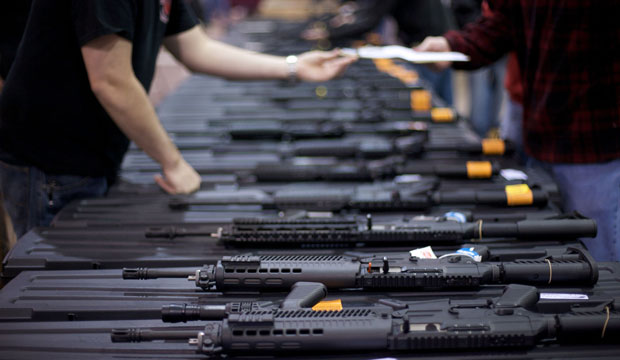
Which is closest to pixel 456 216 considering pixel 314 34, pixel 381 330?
pixel 381 330

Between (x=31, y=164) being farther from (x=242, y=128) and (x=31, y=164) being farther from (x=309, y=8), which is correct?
(x=309, y=8)

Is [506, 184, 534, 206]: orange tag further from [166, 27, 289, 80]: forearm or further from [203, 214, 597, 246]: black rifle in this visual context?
[166, 27, 289, 80]: forearm

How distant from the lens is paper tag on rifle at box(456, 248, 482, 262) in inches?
64.2

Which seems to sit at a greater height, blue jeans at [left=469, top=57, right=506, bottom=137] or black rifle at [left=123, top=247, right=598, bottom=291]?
blue jeans at [left=469, top=57, right=506, bottom=137]

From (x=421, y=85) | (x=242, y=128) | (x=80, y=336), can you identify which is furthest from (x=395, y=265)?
(x=421, y=85)

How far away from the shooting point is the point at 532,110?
7.30 ft

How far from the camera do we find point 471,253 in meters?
1.66

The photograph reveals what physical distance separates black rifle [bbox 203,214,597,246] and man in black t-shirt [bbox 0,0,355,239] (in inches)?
22.5

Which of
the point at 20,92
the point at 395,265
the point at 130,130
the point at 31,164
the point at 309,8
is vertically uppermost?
the point at 309,8

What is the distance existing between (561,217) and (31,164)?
2.01 m

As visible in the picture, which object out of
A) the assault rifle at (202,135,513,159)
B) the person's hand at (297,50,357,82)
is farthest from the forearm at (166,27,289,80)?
the assault rifle at (202,135,513,159)

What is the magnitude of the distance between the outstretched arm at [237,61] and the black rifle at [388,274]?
1.35 m

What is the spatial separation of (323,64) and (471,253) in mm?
1439

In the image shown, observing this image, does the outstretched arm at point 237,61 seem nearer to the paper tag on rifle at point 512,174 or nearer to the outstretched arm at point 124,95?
the outstretched arm at point 124,95
